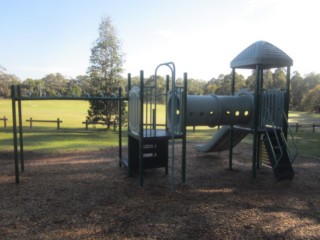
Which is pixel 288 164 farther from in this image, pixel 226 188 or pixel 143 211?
pixel 143 211

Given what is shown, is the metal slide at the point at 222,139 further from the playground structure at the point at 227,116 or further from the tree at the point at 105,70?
the tree at the point at 105,70

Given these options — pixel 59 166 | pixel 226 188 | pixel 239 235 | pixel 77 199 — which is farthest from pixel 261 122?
pixel 59 166

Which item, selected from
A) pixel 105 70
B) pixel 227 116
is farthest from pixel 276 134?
pixel 105 70

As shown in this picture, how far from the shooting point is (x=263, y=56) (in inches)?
311

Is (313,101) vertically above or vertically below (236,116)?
above

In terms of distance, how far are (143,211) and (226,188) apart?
2.62 m

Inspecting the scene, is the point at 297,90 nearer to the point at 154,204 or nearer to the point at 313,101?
the point at 313,101

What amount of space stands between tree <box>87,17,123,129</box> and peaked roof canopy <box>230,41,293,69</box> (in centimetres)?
1383

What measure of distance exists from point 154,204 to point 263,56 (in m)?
5.01

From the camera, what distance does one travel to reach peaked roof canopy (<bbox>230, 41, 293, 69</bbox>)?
792 cm

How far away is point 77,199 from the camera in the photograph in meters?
6.18

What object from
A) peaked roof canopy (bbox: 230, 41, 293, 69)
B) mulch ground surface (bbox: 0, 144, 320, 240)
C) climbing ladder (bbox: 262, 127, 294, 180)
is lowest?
mulch ground surface (bbox: 0, 144, 320, 240)

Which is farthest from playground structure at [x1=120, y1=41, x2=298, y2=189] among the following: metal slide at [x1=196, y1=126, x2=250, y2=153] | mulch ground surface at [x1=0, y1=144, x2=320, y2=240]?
metal slide at [x1=196, y1=126, x2=250, y2=153]

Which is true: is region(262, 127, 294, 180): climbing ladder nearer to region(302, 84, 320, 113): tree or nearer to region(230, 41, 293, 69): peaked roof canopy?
region(230, 41, 293, 69): peaked roof canopy
